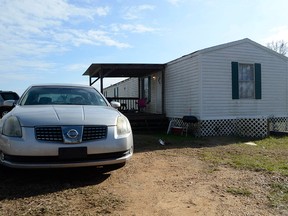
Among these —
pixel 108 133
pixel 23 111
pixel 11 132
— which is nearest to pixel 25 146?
pixel 11 132

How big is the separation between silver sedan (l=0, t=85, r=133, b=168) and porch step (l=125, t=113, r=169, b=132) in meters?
8.36

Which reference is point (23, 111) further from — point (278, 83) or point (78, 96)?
point (278, 83)

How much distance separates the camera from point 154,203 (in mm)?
3775

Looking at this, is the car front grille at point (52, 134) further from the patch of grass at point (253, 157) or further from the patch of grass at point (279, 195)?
the patch of grass at point (253, 157)

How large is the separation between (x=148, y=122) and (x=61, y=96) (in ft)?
26.6

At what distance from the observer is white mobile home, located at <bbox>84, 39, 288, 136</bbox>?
11.7m

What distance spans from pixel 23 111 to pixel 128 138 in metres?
1.58

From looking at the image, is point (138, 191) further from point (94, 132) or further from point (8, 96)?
point (8, 96)

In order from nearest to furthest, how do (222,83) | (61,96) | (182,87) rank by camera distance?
(61,96)
(222,83)
(182,87)

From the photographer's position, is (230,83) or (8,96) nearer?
(230,83)

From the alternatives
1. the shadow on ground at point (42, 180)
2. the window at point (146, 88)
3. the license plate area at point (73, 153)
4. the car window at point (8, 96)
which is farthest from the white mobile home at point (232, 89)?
the car window at point (8, 96)

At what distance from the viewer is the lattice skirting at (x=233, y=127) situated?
1161 centimetres

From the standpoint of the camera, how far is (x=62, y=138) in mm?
4207

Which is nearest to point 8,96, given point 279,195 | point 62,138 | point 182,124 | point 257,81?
point 182,124
